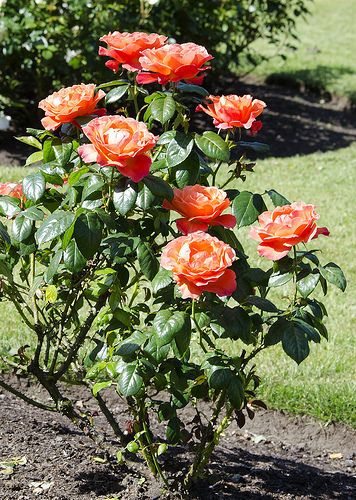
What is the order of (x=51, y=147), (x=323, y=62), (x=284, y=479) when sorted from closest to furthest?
(x=51, y=147) < (x=284, y=479) < (x=323, y=62)

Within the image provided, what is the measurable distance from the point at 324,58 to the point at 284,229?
11.3 m

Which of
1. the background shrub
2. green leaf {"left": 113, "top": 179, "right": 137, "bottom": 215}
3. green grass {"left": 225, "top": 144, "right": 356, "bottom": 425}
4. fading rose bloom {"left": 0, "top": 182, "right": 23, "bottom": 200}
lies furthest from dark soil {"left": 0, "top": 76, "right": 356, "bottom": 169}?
green leaf {"left": 113, "top": 179, "right": 137, "bottom": 215}

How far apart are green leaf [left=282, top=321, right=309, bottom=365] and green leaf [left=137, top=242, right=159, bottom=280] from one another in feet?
1.20

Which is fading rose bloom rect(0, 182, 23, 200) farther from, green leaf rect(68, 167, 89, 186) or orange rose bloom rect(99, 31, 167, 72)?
orange rose bloom rect(99, 31, 167, 72)

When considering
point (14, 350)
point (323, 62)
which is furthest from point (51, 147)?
point (323, 62)

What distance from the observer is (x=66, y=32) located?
7.21 metres

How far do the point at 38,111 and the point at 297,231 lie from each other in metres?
6.32

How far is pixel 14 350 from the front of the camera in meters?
3.76

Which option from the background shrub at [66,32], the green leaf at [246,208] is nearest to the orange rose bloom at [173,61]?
the green leaf at [246,208]

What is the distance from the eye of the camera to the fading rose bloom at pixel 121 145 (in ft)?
6.46

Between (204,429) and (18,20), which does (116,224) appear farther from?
(18,20)

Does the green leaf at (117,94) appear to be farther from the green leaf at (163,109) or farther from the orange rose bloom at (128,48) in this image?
the green leaf at (163,109)

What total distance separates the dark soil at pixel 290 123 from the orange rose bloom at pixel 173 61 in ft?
16.8

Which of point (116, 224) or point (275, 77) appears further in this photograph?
point (275, 77)
